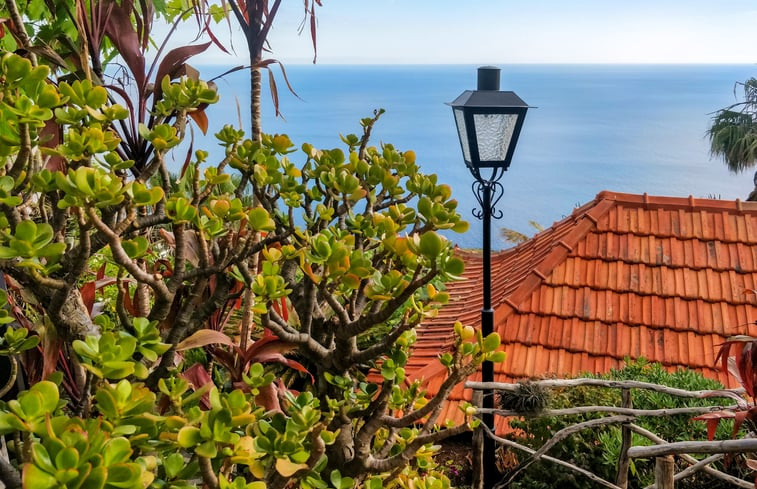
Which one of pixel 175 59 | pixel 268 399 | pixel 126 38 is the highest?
pixel 126 38

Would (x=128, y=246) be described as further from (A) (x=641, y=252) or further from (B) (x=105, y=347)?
(A) (x=641, y=252)

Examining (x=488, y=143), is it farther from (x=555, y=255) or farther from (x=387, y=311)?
(x=387, y=311)

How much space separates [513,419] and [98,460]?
312 centimetres

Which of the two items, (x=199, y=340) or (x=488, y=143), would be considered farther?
(x=488, y=143)

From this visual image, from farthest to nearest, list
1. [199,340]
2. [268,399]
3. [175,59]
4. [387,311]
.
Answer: [175,59] < [268,399] < [199,340] < [387,311]

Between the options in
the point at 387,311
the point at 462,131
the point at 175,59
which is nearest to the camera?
the point at 387,311

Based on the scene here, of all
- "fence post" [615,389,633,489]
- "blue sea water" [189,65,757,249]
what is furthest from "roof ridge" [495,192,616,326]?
"blue sea water" [189,65,757,249]

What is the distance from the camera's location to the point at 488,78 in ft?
10.2

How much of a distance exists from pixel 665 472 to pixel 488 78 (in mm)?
2205

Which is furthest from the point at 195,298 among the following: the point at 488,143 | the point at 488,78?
the point at 488,78

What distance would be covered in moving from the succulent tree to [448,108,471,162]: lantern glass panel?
53.3 inches

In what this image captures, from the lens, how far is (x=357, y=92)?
9169 cm

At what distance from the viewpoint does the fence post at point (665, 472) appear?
158 cm

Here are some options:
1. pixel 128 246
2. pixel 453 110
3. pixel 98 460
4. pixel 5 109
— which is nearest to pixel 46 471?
pixel 98 460
